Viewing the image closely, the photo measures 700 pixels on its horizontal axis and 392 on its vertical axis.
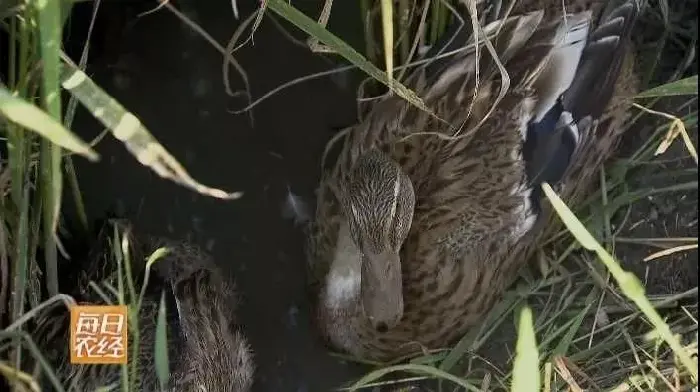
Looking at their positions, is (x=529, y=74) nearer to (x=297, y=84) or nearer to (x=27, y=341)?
(x=297, y=84)

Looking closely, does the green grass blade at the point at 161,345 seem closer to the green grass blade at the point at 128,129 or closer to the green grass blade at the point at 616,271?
the green grass blade at the point at 128,129

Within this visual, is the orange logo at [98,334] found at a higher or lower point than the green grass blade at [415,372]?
higher

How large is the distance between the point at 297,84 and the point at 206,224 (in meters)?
0.37

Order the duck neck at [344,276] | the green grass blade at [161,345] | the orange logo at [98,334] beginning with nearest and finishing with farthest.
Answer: the green grass blade at [161,345] → the orange logo at [98,334] → the duck neck at [344,276]

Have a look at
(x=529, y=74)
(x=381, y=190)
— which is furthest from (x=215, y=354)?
(x=529, y=74)

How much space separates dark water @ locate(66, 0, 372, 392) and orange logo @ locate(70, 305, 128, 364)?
0.46 m

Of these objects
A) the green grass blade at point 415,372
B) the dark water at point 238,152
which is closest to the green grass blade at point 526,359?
the green grass blade at point 415,372

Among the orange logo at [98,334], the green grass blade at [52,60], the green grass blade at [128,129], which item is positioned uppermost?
the green grass blade at [52,60]

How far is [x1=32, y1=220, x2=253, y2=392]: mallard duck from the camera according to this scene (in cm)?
149

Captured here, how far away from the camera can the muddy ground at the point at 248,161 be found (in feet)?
6.19

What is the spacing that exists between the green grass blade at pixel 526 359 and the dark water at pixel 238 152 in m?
0.67

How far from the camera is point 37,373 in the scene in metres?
1.43

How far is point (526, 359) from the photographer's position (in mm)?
1215

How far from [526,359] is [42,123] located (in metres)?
0.70
